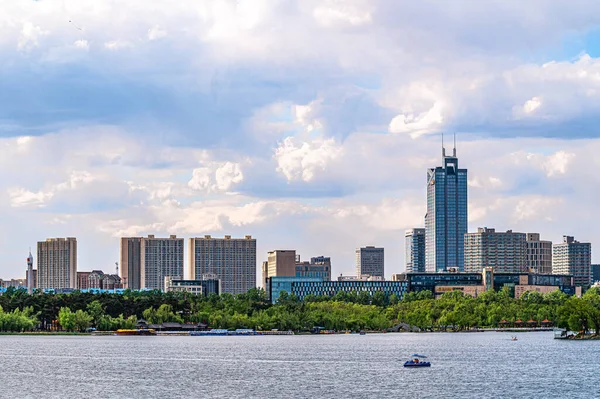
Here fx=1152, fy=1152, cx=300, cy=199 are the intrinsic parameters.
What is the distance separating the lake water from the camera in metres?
114

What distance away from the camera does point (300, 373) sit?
137250 mm

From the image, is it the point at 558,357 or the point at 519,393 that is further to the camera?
the point at 558,357

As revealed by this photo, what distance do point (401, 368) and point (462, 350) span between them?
46.8 m

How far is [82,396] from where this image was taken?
110750mm

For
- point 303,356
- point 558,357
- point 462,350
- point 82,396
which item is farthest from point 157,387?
point 462,350

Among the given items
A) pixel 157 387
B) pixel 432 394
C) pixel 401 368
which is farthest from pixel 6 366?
pixel 432 394

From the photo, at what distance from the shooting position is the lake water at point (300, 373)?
114250 millimetres

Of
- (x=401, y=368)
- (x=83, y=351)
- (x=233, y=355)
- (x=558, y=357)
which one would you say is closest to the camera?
(x=401, y=368)

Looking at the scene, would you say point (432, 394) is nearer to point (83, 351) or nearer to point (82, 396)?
point (82, 396)

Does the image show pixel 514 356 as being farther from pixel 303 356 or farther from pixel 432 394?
pixel 432 394

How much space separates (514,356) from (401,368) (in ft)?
108

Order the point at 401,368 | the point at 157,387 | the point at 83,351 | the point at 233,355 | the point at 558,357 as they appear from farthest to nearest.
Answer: the point at 83,351 < the point at 233,355 < the point at 558,357 < the point at 401,368 < the point at 157,387

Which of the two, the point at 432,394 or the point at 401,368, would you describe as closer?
the point at 432,394

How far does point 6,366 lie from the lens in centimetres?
15088
